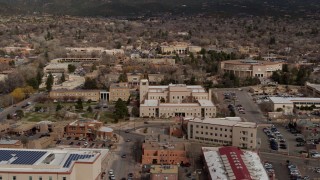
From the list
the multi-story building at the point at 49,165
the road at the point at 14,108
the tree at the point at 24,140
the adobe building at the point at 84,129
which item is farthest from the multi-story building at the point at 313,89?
the multi-story building at the point at 49,165

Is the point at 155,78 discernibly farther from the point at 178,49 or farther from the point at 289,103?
the point at 178,49

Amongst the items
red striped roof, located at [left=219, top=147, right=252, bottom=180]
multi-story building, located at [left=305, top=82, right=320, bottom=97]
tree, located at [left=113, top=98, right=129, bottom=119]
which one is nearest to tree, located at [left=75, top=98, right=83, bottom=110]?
tree, located at [left=113, top=98, right=129, bottom=119]

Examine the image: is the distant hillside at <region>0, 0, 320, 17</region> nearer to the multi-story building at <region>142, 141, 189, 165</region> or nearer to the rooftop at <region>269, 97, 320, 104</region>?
the rooftop at <region>269, 97, 320, 104</region>

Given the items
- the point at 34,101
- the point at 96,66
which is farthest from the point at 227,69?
the point at 34,101

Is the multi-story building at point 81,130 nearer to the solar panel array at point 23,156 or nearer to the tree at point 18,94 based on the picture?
the solar panel array at point 23,156

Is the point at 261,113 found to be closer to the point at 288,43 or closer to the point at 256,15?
the point at 288,43

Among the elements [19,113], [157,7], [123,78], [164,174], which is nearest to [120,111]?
[19,113]
